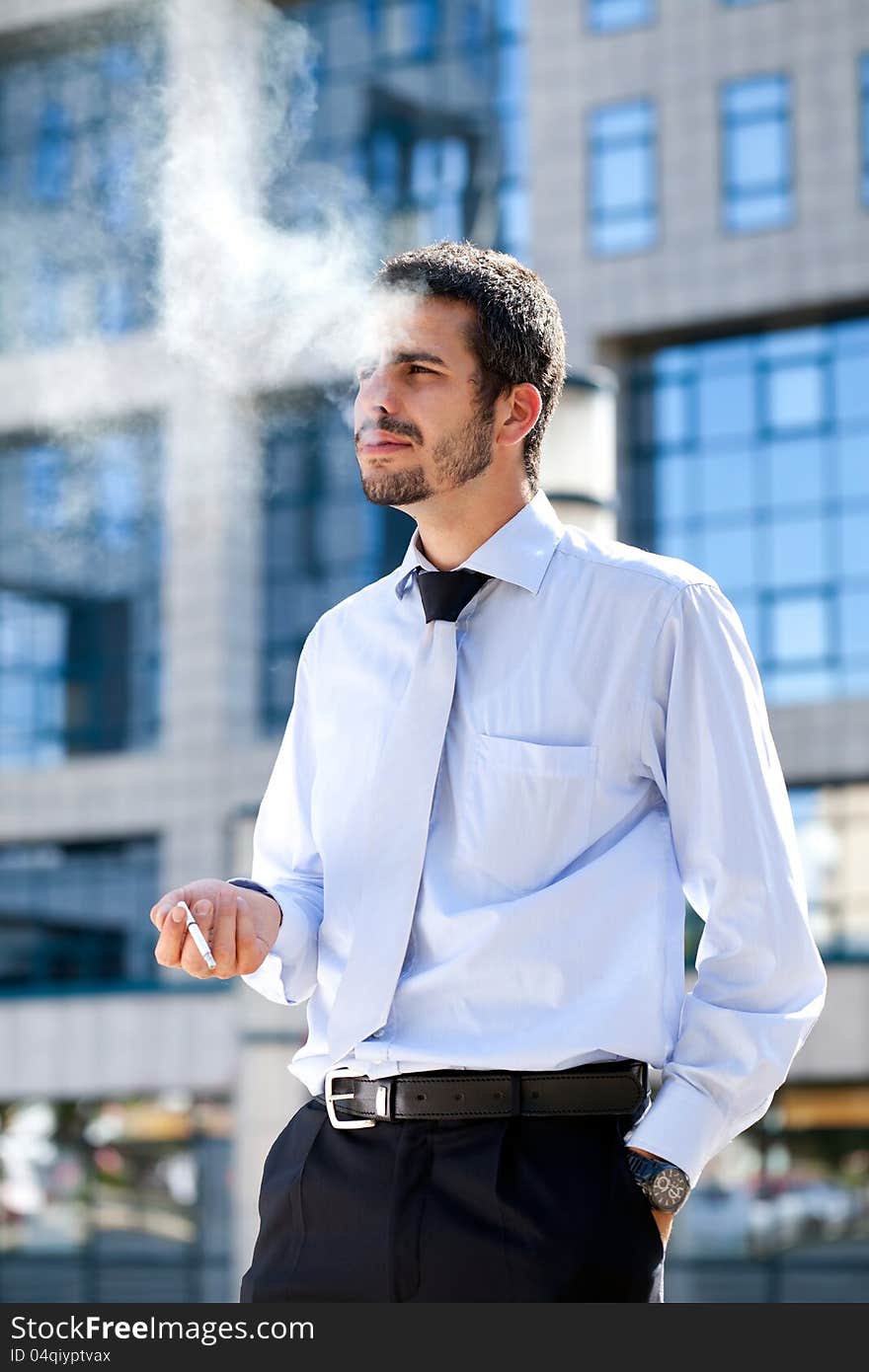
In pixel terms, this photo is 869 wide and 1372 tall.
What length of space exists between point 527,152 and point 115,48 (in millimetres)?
7381

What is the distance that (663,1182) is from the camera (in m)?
2.28

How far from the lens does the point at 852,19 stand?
87.2ft

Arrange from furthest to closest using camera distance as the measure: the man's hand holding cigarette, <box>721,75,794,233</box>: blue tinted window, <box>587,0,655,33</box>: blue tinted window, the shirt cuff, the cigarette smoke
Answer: <box>587,0,655,33</box>: blue tinted window → <box>721,75,794,233</box>: blue tinted window → the cigarette smoke → the man's hand holding cigarette → the shirt cuff

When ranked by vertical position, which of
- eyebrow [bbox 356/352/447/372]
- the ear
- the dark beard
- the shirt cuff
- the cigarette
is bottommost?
the shirt cuff

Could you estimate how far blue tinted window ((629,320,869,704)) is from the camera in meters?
27.3

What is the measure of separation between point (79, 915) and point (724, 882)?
103 ft

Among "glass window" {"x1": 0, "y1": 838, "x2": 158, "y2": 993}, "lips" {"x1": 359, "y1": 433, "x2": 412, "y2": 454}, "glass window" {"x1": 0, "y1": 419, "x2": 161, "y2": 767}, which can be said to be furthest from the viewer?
"glass window" {"x1": 0, "y1": 419, "x2": 161, "y2": 767}

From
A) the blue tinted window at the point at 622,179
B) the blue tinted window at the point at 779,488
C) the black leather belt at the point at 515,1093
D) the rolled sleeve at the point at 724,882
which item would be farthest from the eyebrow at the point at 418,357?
the blue tinted window at the point at 622,179

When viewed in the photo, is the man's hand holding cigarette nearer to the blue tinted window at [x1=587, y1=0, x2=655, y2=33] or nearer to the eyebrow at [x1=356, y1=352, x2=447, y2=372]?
the eyebrow at [x1=356, y1=352, x2=447, y2=372]

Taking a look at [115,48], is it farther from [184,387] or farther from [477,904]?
[477,904]

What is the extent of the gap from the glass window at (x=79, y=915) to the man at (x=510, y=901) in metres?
30.1

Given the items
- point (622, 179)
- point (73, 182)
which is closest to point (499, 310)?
point (622, 179)

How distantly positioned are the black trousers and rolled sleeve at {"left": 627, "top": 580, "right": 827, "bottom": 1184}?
0.08m

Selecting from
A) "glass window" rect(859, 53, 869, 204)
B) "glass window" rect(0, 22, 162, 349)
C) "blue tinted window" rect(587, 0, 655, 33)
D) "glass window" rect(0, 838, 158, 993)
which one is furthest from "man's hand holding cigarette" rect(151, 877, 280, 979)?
"glass window" rect(0, 838, 158, 993)
